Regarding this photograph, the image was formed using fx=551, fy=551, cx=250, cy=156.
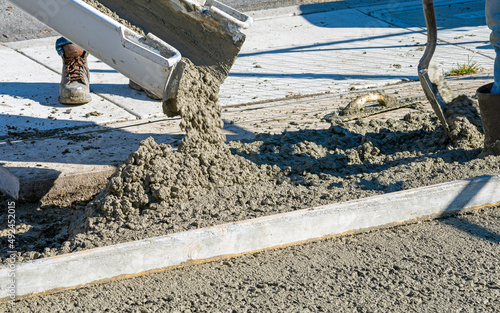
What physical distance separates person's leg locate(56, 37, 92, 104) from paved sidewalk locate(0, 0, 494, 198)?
10cm

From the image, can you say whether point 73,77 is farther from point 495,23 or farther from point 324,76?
point 495,23

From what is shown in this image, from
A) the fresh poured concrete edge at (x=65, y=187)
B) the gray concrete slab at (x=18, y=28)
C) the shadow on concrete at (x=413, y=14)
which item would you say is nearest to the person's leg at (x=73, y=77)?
the fresh poured concrete edge at (x=65, y=187)

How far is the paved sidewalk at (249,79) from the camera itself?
3.96 metres

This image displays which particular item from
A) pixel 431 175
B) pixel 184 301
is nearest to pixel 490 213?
pixel 431 175

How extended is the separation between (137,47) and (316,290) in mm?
1686

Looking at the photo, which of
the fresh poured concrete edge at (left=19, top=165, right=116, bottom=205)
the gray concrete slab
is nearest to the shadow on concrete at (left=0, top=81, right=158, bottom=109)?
the fresh poured concrete edge at (left=19, top=165, right=116, bottom=205)

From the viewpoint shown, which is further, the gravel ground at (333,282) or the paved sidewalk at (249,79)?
the paved sidewalk at (249,79)

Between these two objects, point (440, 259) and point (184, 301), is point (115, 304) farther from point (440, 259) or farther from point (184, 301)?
point (440, 259)

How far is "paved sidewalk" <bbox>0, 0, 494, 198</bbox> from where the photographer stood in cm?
396

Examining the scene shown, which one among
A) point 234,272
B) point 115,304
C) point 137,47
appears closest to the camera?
point 115,304

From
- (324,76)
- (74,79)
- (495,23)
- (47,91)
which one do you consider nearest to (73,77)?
(74,79)

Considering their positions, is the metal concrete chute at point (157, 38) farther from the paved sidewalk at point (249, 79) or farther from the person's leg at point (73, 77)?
the person's leg at point (73, 77)

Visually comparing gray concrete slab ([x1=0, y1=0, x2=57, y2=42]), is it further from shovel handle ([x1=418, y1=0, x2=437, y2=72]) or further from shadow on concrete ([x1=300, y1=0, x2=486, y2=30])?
shovel handle ([x1=418, y1=0, x2=437, y2=72])

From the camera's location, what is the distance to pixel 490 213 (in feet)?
10.6
